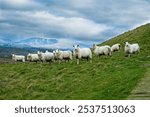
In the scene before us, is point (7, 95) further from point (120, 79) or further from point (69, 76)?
point (120, 79)

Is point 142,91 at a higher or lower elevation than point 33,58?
lower

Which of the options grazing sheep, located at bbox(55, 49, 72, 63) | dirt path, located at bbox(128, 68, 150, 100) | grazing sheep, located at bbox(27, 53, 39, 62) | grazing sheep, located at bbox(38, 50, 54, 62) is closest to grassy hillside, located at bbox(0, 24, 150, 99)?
dirt path, located at bbox(128, 68, 150, 100)

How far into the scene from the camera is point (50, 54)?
5062 centimetres

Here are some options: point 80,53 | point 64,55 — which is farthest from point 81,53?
point 64,55

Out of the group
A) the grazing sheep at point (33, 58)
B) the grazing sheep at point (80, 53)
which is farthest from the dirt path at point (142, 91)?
the grazing sheep at point (33, 58)

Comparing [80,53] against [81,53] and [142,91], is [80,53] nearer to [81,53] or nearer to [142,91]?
[81,53]

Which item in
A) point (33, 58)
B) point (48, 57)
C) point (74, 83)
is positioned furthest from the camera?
point (33, 58)

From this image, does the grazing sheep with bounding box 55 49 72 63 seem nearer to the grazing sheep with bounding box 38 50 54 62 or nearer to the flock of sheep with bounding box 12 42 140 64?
the flock of sheep with bounding box 12 42 140 64

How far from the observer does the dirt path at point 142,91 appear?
1945cm

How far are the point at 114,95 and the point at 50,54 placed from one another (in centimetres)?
2859

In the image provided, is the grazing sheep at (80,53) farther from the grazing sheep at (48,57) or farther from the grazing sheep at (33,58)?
the grazing sheep at (33,58)

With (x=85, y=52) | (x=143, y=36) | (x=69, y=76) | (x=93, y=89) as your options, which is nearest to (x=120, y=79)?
(x=93, y=89)

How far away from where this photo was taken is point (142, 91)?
68.7ft

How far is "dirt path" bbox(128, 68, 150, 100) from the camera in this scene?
63.8 feet
